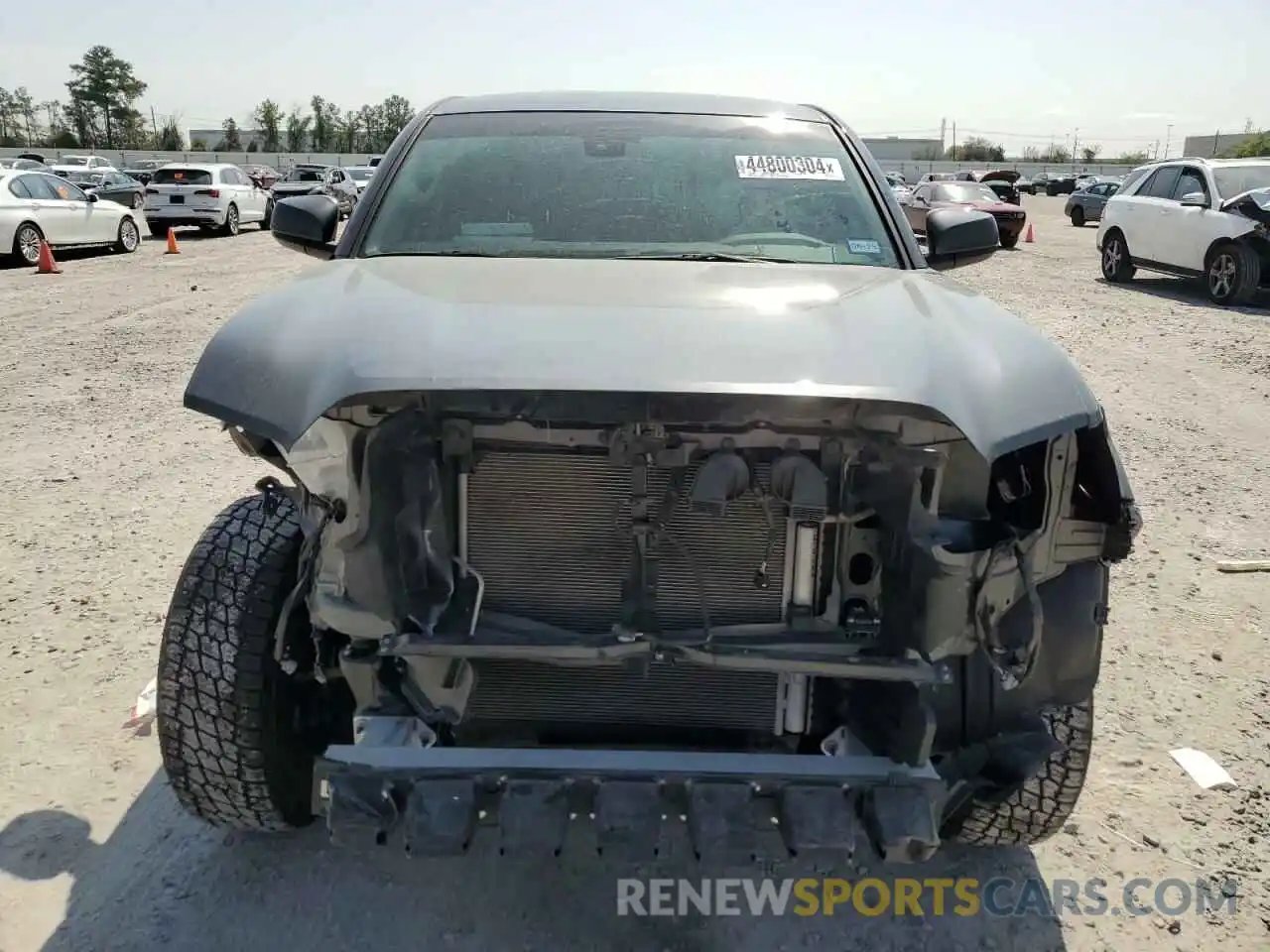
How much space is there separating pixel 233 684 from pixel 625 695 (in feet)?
2.98

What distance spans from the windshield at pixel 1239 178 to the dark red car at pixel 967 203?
6243mm

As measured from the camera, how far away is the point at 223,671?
2.27 meters

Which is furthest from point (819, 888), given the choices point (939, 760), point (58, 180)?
point (58, 180)

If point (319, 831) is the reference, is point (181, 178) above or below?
above

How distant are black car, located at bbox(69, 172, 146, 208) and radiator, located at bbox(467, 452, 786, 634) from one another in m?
25.7

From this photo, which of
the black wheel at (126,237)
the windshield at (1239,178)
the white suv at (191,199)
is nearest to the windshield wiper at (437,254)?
the windshield at (1239,178)

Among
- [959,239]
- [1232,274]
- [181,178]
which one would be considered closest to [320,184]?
[181,178]

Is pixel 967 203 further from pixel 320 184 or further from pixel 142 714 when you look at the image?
pixel 142 714

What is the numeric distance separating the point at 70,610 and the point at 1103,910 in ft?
11.9

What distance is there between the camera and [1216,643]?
3.74 meters

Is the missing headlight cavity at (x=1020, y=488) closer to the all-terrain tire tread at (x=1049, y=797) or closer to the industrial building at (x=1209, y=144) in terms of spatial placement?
the all-terrain tire tread at (x=1049, y=797)

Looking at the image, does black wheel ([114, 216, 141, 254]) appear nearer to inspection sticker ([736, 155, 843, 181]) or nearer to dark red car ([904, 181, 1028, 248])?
dark red car ([904, 181, 1028, 248])

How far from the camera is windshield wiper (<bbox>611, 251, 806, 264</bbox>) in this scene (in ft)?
9.21

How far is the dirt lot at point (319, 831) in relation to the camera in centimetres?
234
